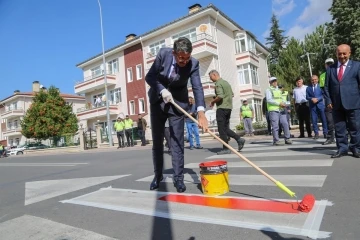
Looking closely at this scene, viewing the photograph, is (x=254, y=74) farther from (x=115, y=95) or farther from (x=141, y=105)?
(x=115, y=95)

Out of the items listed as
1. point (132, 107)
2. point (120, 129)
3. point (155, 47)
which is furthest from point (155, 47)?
point (120, 129)

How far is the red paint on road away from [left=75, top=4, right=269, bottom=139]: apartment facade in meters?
23.2

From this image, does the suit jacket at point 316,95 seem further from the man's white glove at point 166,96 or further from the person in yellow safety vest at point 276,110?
the man's white glove at point 166,96

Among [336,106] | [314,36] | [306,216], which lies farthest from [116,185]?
[314,36]

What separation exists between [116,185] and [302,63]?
4361cm

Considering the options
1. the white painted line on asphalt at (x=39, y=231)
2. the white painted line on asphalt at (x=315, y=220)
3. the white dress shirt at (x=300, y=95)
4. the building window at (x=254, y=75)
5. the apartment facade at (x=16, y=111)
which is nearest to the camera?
the white painted line on asphalt at (x=315, y=220)

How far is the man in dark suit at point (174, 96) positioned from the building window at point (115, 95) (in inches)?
1396

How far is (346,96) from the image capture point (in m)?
5.35

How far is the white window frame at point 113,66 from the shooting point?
39.0 m

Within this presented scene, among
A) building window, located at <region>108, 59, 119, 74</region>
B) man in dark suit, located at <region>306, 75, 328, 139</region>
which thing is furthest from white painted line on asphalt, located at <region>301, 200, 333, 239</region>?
building window, located at <region>108, 59, 119, 74</region>

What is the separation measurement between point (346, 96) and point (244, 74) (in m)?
29.4

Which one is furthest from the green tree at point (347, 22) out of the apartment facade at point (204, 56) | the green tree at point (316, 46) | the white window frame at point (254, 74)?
the white window frame at point (254, 74)

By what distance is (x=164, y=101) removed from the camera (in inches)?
160

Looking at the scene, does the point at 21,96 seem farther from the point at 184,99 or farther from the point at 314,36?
the point at 184,99
